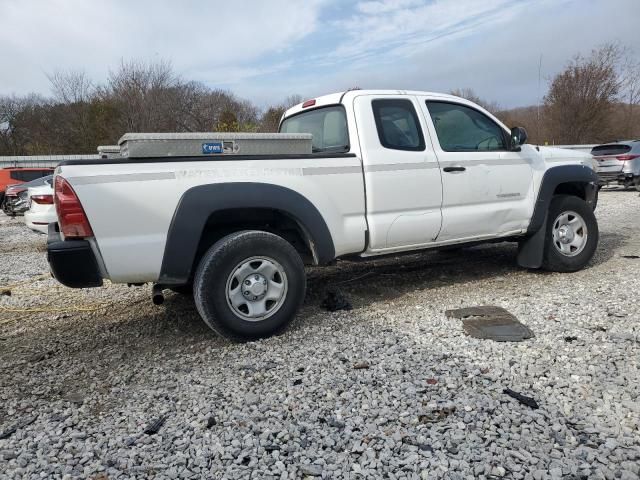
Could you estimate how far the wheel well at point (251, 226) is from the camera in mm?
3822

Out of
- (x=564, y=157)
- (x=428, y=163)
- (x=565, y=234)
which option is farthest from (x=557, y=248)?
(x=428, y=163)

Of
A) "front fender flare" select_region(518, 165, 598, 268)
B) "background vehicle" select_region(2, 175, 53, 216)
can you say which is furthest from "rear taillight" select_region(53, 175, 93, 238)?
"background vehicle" select_region(2, 175, 53, 216)

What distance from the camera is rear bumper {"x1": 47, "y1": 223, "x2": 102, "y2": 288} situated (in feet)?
10.8

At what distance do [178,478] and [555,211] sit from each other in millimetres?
4746

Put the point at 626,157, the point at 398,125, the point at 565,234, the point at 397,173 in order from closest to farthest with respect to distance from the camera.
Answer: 1. the point at 397,173
2. the point at 398,125
3. the point at 565,234
4. the point at 626,157

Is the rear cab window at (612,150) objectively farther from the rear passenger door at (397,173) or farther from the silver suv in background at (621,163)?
the rear passenger door at (397,173)

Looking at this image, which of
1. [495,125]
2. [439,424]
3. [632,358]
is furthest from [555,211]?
[439,424]

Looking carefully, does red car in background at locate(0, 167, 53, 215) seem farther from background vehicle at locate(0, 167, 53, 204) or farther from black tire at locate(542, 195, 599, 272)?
black tire at locate(542, 195, 599, 272)

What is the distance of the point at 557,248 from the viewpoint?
5441mm

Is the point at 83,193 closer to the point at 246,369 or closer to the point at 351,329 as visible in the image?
the point at 246,369

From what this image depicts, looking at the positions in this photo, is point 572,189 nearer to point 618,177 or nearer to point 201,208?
point 201,208

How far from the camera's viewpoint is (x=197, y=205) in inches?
139

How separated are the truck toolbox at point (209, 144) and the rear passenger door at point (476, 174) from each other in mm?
1452

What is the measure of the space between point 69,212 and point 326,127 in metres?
2.40
